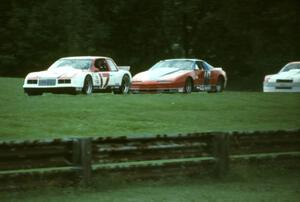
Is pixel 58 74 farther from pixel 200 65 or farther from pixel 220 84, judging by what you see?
pixel 220 84

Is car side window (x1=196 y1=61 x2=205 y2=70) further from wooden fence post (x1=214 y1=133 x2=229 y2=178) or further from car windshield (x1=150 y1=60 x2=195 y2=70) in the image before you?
wooden fence post (x1=214 y1=133 x2=229 y2=178)

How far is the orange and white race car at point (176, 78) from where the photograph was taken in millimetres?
28475

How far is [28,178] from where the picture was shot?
988 centimetres

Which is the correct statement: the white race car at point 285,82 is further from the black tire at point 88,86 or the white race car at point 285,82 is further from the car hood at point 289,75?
the black tire at point 88,86

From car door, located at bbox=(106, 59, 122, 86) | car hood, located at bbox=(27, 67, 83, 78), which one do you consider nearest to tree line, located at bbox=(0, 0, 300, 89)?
car door, located at bbox=(106, 59, 122, 86)

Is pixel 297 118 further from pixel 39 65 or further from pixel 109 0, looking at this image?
pixel 109 0

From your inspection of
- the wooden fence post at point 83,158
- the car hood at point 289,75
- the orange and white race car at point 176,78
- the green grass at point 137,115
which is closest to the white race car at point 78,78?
the orange and white race car at point 176,78

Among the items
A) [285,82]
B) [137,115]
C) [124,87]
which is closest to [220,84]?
[285,82]

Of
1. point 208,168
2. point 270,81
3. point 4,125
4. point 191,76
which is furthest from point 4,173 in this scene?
point 270,81

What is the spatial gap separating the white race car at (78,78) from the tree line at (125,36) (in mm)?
18412

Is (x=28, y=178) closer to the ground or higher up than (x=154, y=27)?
closer to the ground

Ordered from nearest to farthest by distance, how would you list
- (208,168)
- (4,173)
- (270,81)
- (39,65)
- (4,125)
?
(4,173) → (208,168) → (4,125) → (270,81) → (39,65)

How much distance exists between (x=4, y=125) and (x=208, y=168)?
7066 millimetres

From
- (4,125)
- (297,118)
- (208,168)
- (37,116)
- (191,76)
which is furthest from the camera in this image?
(191,76)
